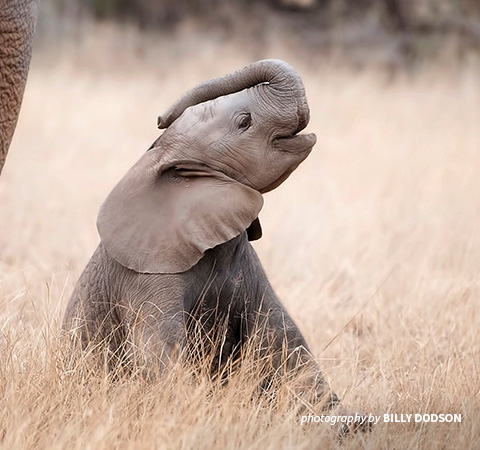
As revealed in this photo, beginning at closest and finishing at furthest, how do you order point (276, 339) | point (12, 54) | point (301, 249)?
point (12, 54)
point (276, 339)
point (301, 249)

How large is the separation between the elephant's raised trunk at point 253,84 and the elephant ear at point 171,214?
0.62 ft

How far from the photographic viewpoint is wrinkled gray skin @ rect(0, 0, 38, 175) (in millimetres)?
2916

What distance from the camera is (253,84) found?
10.7ft

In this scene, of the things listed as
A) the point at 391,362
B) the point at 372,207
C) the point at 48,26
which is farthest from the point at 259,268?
the point at 48,26

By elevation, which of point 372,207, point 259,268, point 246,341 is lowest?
point 372,207

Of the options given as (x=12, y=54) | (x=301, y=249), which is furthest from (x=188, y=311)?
(x=301, y=249)

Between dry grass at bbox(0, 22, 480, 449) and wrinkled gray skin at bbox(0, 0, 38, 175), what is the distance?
793 millimetres

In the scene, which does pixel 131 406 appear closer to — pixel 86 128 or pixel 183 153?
pixel 183 153

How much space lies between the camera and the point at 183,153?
3.20 meters

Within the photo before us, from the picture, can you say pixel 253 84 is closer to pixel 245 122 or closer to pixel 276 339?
pixel 245 122

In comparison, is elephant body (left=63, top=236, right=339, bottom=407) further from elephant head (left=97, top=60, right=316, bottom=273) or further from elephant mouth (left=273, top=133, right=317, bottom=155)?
elephant mouth (left=273, top=133, right=317, bottom=155)

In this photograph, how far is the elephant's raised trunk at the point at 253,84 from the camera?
315cm

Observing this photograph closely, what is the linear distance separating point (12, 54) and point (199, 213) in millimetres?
755

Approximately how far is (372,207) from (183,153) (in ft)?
16.2
